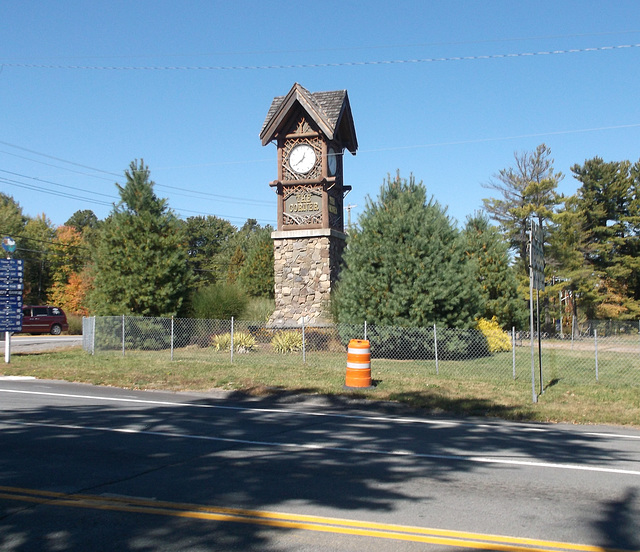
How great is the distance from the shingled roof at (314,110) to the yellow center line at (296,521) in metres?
18.6

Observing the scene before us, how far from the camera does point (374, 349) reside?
18344 mm

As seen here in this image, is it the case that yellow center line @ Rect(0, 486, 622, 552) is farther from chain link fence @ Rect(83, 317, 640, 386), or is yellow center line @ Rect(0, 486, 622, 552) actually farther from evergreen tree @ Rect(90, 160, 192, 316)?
evergreen tree @ Rect(90, 160, 192, 316)

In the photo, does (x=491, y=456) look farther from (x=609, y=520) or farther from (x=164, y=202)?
(x=164, y=202)

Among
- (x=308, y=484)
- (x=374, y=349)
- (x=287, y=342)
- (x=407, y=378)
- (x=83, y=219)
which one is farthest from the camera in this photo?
(x=83, y=219)

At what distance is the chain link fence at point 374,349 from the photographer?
16.0m

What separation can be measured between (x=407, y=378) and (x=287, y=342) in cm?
576

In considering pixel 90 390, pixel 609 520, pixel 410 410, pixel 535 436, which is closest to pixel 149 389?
pixel 90 390

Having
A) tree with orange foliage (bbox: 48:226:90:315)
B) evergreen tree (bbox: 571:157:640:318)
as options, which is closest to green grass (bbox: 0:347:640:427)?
evergreen tree (bbox: 571:157:640:318)

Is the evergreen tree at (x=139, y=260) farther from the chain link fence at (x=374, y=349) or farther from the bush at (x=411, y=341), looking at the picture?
the bush at (x=411, y=341)

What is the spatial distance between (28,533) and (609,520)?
457 centimetres

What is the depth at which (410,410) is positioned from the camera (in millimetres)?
11820

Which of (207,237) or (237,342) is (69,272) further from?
(237,342)

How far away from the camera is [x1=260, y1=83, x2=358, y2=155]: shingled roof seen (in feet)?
74.4

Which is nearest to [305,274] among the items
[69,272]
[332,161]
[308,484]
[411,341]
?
[332,161]
